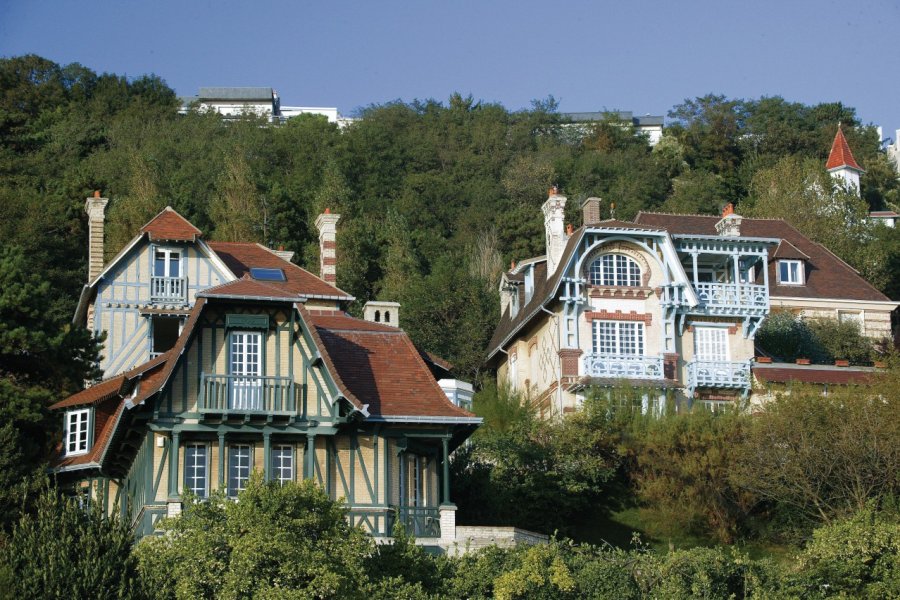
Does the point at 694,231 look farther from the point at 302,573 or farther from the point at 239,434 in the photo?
the point at 302,573

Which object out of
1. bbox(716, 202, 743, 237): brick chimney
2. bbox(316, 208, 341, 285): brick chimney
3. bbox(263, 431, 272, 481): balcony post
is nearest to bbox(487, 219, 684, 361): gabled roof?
bbox(716, 202, 743, 237): brick chimney

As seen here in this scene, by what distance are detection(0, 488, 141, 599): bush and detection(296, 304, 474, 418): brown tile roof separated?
5.68 m

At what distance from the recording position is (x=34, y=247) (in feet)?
170

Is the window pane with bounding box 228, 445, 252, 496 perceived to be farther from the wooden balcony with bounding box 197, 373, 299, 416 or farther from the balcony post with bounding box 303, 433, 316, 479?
the balcony post with bounding box 303, 433, 316, 479

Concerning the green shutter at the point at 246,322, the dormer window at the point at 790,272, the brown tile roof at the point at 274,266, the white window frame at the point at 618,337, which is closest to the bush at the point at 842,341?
the dormer window at the point at 790,272

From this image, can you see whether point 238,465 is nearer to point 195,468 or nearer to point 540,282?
point 195,468

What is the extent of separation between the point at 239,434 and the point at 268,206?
106 feet

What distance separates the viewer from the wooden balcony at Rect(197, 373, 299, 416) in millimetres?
29438

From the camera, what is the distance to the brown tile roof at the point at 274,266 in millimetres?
40219

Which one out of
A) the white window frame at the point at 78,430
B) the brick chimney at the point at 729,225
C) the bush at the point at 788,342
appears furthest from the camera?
the brick chimney at the point at 729,225

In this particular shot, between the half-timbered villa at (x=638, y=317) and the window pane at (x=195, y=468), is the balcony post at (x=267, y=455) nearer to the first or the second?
the window pane at (x=195, y=468)

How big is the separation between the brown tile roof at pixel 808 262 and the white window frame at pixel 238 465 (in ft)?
80.7

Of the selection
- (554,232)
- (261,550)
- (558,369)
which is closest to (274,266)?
(558,369)

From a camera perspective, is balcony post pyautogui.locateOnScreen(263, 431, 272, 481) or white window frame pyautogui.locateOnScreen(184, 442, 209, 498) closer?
white window frame pyautogui.locateOnScreen(184, 442, 209, 498)
